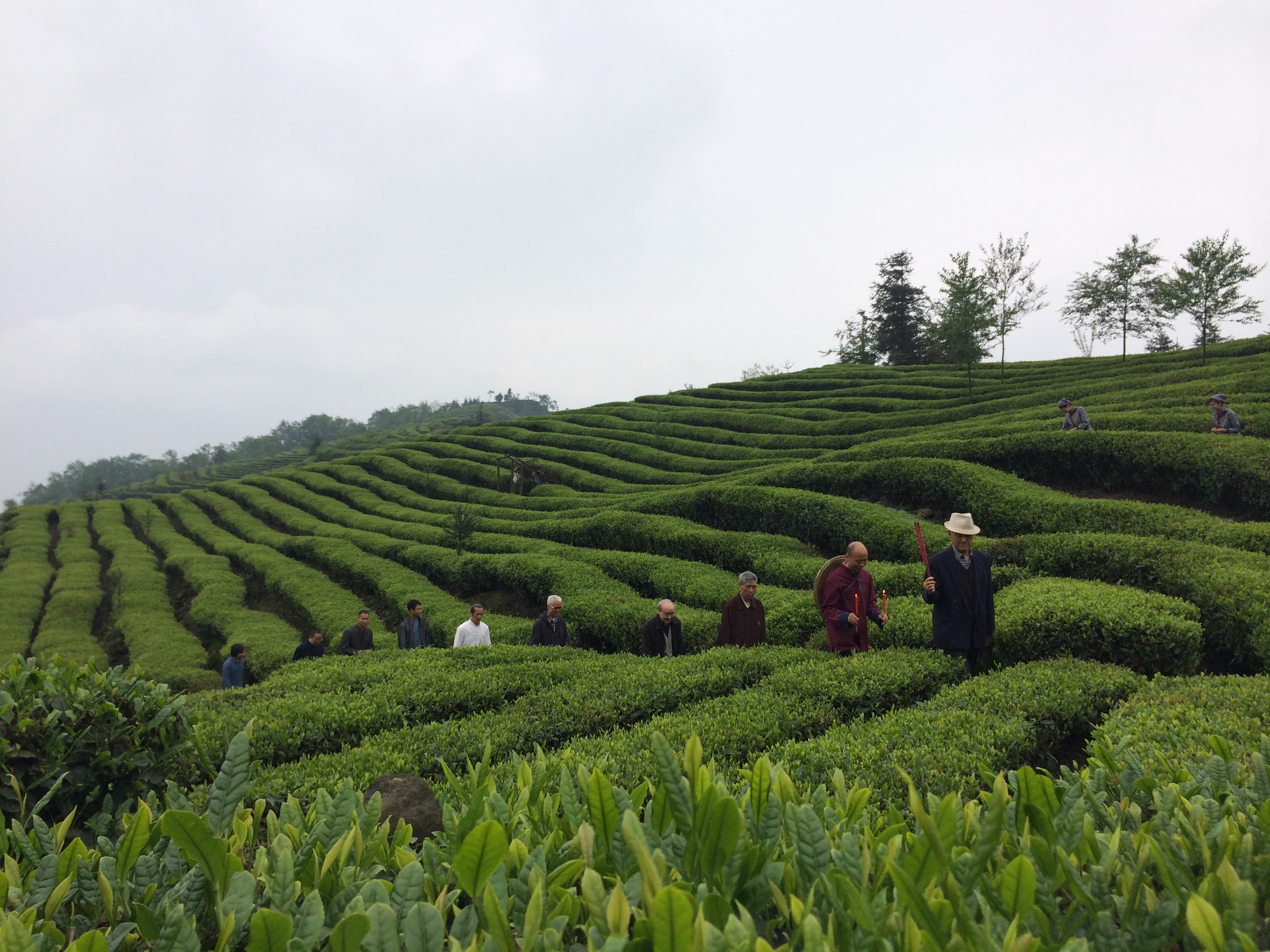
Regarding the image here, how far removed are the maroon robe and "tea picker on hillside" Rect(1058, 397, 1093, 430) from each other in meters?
9.71

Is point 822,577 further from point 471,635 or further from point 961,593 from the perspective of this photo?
point 471,635

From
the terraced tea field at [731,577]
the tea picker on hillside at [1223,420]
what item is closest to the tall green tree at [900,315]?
the terraced tea field at [731,577]

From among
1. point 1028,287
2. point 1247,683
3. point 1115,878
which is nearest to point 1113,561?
point 1247,683

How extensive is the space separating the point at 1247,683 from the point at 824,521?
29.3 ft

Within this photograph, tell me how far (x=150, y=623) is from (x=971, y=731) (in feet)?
81.9

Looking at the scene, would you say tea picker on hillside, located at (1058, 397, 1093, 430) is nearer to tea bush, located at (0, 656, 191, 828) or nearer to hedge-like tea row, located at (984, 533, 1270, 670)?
hedge-like tea row, located at (984, 533, 1270, 670)

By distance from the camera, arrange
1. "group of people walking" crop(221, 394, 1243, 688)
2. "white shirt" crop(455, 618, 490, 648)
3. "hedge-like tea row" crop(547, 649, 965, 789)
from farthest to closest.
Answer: "white shirt" crop(455, 618, 490, 648) < "group of people walking" crop(221, 394, 1243, 688) < "hedge-like tea row" crop(547, 649, 965, 789)

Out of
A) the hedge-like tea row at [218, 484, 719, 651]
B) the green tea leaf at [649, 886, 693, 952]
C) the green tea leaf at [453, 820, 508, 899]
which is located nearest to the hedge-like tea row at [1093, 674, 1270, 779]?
the green tea leaf at [649, 886, 693, 952]

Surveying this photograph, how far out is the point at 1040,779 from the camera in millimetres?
1947

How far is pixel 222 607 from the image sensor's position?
2159 centimetres

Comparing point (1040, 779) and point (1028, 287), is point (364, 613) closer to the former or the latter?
point (1040, 779)

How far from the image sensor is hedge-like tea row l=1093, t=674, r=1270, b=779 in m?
3.84

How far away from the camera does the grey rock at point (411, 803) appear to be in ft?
10.3

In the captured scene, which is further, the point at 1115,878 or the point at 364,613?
the point at 364,613
